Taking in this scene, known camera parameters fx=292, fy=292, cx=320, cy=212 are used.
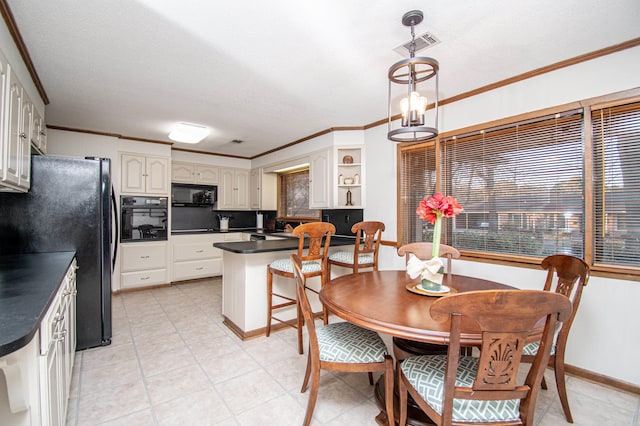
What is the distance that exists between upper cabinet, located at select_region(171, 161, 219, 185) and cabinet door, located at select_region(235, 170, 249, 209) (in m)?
0.43

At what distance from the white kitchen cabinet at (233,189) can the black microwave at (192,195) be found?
18 centimetres

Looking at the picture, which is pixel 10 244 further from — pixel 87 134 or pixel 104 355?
pixel 87 134

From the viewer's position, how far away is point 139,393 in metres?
1.98

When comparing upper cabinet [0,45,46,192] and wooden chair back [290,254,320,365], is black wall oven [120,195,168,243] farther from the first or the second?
wooden chair back [290,254,320,365]

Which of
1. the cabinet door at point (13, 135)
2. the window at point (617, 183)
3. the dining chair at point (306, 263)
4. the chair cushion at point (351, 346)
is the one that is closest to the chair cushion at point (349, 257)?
the dining chair at point (306, 263)

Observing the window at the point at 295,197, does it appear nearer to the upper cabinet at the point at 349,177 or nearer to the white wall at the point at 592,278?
the upper cabinet at the point at 349,177

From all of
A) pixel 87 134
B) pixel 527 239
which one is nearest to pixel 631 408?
pixel 527 239

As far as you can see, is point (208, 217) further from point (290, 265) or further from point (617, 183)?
point (617, 183)

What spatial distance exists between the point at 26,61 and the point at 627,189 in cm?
450

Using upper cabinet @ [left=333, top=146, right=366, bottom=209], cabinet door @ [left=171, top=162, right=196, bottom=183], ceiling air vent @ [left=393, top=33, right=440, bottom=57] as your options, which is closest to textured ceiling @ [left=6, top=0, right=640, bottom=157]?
ceiling air vent @ [left=393, top=33, right=440, bottom=57]

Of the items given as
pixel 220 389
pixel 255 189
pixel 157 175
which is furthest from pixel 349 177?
pixel 157 175

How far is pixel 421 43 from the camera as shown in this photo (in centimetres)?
202

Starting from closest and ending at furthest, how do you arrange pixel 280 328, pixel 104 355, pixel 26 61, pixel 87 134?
pixel 26 61, pixel 104 355, pixel 280 328, pixel 87 134

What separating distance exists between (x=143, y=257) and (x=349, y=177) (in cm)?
340
